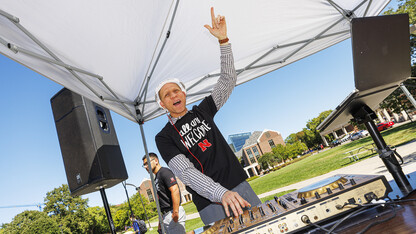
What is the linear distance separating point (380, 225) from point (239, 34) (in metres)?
3.12

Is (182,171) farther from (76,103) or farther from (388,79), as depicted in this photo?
(76,103)

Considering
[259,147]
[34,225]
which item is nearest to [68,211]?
[34,225]

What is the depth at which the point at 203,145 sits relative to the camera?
5.41 ft

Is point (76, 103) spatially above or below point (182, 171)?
above

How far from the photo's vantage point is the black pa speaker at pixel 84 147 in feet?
8.35

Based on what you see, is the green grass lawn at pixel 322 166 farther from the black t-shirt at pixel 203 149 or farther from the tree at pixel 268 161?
the tree at pixel 268 161

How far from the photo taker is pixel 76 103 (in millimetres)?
2779

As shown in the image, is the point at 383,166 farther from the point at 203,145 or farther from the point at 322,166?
the point at 322,166

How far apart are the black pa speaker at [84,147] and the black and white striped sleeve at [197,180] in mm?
1453

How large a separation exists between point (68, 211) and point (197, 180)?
36433 mm

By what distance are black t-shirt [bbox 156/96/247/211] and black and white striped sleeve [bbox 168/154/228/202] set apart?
0.07m

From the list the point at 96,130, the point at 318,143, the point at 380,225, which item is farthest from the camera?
the point at 318,143

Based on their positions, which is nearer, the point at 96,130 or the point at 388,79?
the point at 388,79

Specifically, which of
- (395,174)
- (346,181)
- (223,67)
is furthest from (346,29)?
(346,181)
